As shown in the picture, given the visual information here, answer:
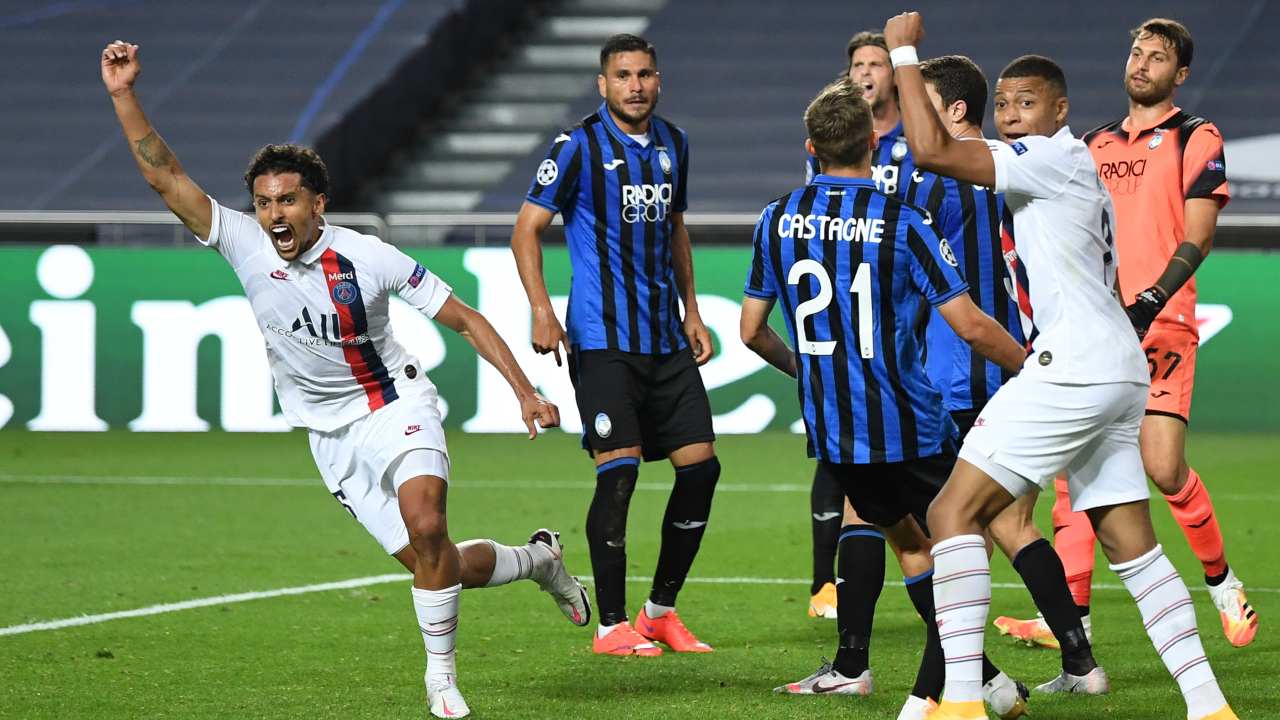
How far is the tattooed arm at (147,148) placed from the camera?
5.30 meters

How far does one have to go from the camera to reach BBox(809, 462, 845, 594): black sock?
272 inches

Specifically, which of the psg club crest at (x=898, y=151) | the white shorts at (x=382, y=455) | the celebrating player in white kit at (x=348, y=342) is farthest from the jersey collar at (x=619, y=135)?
the white shorts at (x=382, y=455)

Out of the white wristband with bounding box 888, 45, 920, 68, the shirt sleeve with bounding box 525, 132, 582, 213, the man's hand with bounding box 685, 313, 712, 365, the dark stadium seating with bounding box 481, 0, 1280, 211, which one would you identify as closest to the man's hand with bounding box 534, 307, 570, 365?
the shirt sleeve with bounding box 525, 132, 582, 213

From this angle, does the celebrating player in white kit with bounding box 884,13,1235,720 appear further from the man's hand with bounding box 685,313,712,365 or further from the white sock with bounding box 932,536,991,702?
the man's hand with bounding box 685,313,712,365

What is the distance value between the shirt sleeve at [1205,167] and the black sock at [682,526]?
6.10 ft

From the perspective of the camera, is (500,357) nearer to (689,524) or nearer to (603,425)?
(603,425)

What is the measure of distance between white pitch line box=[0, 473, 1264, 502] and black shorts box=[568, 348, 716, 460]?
4229mm

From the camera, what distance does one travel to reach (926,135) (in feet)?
14.3

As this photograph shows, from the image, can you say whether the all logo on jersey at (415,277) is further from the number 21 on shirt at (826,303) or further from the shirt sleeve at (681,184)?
the shirt sleeve at (681,184)

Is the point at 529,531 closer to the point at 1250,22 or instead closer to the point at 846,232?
the point at 846,232

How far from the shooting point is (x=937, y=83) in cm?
542

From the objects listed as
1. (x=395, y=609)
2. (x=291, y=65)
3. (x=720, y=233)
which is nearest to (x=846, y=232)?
(x=395, y=609)

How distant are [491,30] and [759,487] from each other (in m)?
11.2

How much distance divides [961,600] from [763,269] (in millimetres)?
1155
